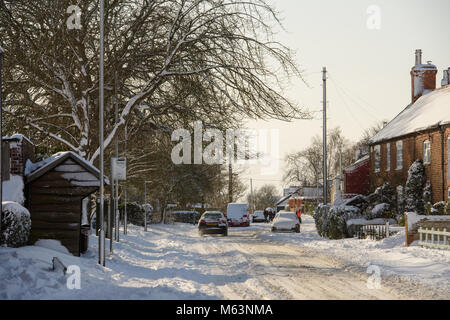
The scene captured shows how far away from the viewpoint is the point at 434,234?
2175cm

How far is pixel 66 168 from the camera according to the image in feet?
54.7

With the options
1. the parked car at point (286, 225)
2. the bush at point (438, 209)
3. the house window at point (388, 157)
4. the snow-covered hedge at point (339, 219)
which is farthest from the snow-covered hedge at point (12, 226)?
the house window at point (388, 157)

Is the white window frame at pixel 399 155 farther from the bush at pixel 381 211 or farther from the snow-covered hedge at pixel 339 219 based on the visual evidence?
the snow-covered hedge at pixel 339 219

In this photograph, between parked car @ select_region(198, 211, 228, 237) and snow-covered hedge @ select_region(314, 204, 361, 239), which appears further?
parked car @ select_region(198, 211, 228, 237)

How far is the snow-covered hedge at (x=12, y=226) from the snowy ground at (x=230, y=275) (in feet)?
1.01

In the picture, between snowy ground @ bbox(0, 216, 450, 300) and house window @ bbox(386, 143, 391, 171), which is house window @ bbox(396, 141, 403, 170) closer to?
house window @ bbox(386, 143, 391, 171)

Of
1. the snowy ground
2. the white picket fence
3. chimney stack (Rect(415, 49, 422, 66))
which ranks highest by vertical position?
chimney stack (Rect(415, 49, 422, 66))

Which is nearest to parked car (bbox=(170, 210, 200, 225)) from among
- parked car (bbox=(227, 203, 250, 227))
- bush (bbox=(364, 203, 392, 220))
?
parked car (bbox=(227, 203, 250, 227))

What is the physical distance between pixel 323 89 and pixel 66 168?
79.3 feet

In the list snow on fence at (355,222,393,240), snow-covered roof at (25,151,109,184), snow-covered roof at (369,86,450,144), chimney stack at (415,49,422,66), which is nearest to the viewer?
snow-covered roof at (25,151,109,184)

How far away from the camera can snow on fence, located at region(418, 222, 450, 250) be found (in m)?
20.4

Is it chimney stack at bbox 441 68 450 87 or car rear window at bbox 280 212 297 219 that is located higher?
chimney stack at bbox 441 68 450 87

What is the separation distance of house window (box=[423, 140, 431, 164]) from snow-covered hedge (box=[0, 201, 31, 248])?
3139 cm
